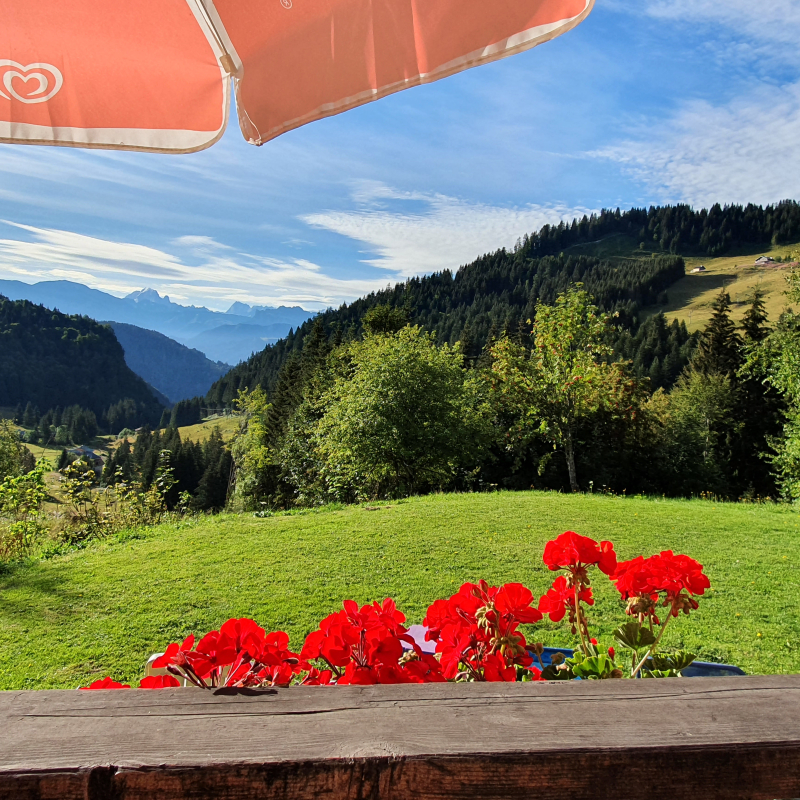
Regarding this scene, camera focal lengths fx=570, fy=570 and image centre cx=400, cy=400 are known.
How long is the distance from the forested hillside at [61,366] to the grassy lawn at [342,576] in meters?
146

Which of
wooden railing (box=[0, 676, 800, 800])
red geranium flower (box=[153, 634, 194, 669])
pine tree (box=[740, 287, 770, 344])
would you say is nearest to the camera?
wooden railing (box=[0, 676, 800, 800])

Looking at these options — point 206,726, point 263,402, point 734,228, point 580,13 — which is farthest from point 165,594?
point 734,228

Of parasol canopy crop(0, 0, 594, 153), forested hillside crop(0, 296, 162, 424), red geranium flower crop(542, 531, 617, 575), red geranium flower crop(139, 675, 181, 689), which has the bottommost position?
red geranium flower crop(139, 675, 181, 689)

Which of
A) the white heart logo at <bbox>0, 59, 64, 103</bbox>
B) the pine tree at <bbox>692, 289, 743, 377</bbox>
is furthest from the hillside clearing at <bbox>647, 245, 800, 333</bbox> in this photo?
the white heart logo at <bbox>0, 59, 64, 103</bbox>

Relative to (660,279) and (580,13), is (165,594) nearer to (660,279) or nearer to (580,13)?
(580,13)

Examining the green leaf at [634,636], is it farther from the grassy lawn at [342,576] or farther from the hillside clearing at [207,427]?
the hillside clearing at [207,427]

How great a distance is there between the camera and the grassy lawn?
16.8 feet

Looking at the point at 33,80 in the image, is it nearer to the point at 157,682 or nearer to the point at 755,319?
the point at 157,682

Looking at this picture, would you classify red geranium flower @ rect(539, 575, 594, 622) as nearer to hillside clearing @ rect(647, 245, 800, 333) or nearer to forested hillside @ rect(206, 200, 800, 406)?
forested hillside @ rect(206, 200, 800, 406)

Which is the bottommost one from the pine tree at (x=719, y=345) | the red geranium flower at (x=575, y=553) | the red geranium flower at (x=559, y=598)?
the red geranium flower at (x=559, y=598)

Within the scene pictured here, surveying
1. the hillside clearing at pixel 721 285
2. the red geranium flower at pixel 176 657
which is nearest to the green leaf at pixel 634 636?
the red geranium flower at pixel 176 657

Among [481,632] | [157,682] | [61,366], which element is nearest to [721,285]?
[481,632]

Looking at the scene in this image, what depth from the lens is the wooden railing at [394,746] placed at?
0.78 meters

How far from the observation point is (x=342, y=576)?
695 cm
